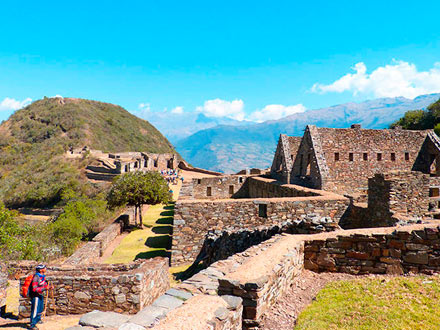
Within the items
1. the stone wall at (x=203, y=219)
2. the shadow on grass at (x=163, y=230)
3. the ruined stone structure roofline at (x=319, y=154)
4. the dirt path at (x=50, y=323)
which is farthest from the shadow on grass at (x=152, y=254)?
the ruined stone structure roofline at (x=319, y=154)

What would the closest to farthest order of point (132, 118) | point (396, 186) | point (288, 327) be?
1. point (288, 327)
2. point (396, 186)
3. point (132, 118)

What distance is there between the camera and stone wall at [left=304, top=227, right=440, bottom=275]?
18.8ft

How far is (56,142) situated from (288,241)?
94787mm

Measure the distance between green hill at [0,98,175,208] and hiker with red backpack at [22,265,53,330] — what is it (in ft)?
151

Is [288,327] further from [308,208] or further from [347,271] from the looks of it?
[308,208]

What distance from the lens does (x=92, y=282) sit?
740 centimetres

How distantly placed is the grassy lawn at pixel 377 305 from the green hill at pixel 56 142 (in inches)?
1978

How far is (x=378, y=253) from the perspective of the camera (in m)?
5.96

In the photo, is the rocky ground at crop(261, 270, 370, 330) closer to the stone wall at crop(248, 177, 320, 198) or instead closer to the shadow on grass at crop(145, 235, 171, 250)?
the stone wall at crop(248, 177, 320, 198)

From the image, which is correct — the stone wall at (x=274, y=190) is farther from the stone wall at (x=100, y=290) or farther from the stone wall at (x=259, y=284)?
the stone wall at (x=100, y=290)

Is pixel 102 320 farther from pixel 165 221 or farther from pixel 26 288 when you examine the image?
pixel 165 221

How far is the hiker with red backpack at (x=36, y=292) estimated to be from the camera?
22.4ft

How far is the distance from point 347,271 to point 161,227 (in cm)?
1485

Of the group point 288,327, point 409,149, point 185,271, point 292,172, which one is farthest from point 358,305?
point 409,149
